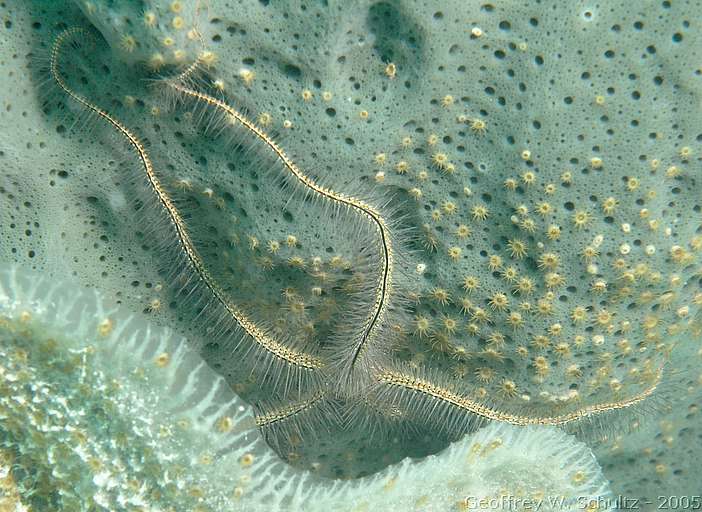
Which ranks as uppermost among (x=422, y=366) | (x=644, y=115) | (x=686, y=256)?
(x=644, y=115)

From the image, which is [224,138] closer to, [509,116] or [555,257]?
[509,116]

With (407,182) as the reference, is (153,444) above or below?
below

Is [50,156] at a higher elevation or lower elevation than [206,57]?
lower

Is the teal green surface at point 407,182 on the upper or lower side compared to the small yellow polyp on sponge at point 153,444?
upper

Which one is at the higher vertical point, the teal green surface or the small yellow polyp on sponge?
the teal green surface

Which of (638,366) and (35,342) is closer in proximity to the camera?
(35,342)

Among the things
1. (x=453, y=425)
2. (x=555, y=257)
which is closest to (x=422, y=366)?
(x=453, y=425)

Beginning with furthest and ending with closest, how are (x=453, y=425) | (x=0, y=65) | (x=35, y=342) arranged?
(x=453, y=425), (x=0, y=65), (x=35, y=342)

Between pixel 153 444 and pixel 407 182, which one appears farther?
pixel 407 182
